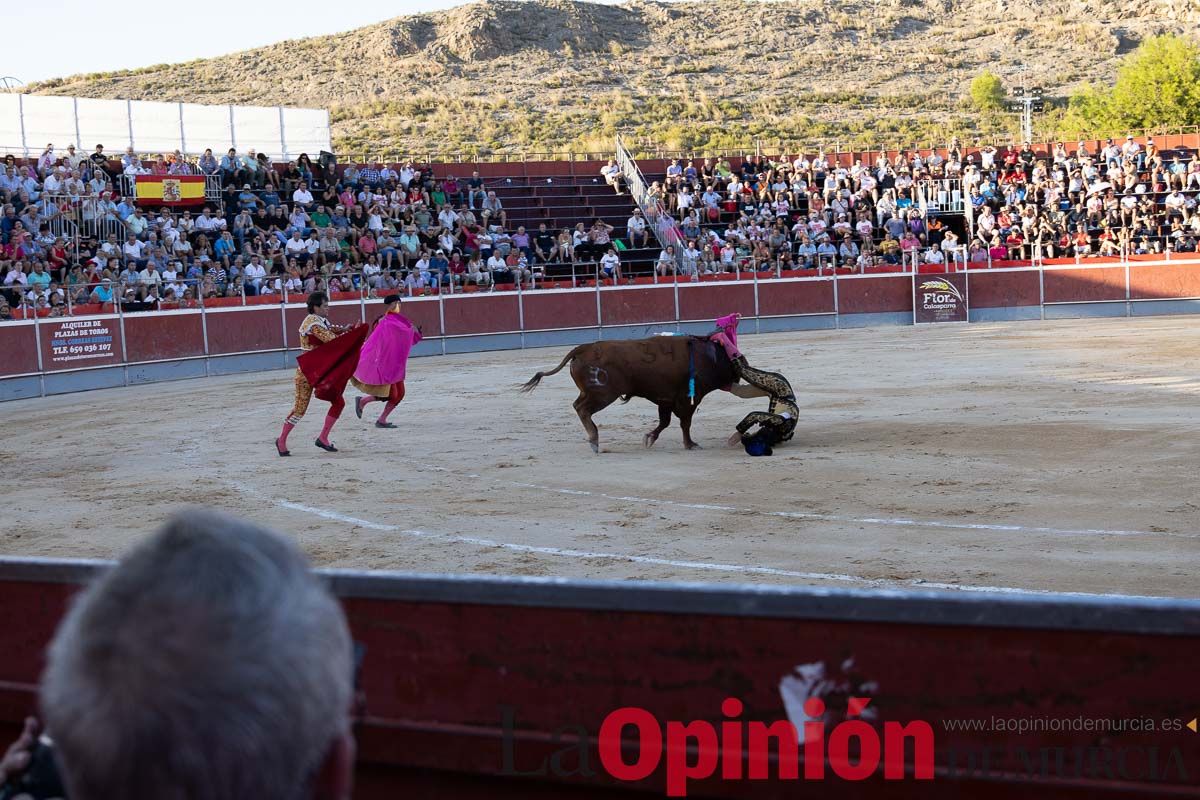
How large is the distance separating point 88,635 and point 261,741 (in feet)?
0.60

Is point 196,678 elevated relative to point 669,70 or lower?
lower

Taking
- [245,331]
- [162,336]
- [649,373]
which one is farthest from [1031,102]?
[649,373]

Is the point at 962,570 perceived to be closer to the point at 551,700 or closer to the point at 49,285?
A: the point at 551,700

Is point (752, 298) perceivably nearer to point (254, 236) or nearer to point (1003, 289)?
point (1003, 289)

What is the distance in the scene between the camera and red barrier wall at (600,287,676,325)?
26125 millimetres

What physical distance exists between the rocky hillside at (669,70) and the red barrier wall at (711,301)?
3062cm

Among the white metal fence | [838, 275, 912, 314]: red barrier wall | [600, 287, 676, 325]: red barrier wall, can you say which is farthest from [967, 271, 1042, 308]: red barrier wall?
the white metal fence

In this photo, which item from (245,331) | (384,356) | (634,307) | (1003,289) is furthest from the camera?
(1003,289)

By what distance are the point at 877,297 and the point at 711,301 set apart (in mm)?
3366

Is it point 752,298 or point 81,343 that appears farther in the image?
point 752,298

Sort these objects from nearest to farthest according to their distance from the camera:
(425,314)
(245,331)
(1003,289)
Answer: (245,331) → (425,314) → (1003,289)

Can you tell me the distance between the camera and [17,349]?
19.1 metres

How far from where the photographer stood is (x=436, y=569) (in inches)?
282

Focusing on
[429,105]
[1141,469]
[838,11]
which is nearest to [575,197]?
[1141,469]
